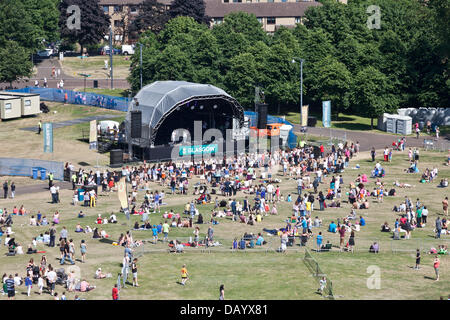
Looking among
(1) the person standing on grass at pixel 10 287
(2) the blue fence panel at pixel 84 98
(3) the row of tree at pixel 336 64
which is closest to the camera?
(1) the person standing on grass at pixel 10 287

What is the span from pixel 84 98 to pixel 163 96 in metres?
23.6

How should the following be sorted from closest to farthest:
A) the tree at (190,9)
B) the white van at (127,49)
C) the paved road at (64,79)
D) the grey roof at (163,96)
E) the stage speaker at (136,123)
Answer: the stage speaker at (136,123) → the grey roof at (163,96) → the paved road at (64,79) → the tree at (190,9) → the white van at (127,49)

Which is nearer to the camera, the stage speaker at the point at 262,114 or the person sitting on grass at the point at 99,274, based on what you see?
the person sitting on grass at the point at 99,274

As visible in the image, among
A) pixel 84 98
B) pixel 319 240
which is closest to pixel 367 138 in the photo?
pixel 84 98

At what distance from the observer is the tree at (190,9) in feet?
397

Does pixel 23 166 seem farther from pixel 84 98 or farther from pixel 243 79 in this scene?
pixel 243 79

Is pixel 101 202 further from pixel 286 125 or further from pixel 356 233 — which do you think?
pixel 286 125

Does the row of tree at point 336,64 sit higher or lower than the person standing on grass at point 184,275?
higher

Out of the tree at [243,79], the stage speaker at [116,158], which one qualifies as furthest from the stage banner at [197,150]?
the tree at [243,79]

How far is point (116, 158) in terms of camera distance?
67.0 metres

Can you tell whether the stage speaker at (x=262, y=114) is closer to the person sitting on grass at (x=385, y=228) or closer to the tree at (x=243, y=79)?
the tree at (x=243, y=79)

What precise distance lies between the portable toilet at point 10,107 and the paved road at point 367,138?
94.2 ft
